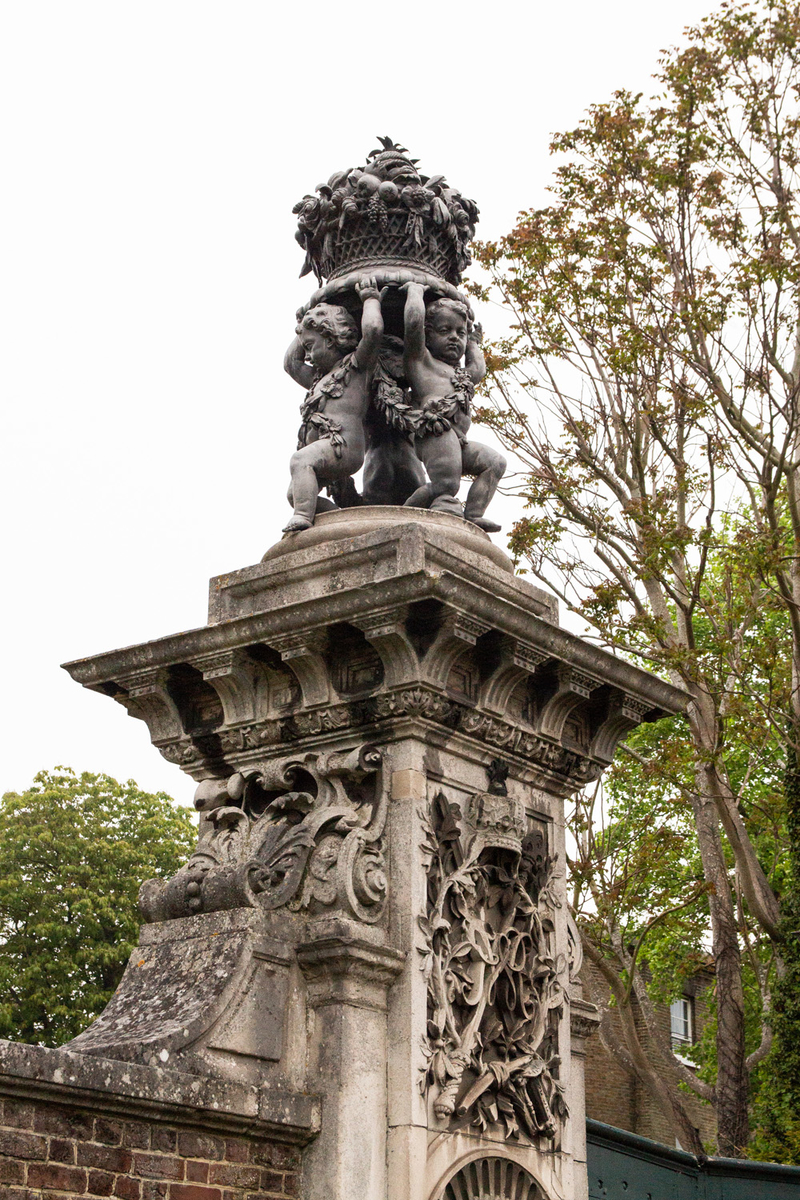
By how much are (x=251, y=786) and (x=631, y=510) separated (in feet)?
31.1

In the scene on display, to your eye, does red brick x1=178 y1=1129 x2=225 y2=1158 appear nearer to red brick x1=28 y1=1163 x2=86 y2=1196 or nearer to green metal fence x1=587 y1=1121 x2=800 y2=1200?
red brick x1=28 y1=1163 x2=86 y2=1196

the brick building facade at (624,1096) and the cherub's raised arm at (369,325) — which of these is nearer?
the cherub's raised arm at (369,325)

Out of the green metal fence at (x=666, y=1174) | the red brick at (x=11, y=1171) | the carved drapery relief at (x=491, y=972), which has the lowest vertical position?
the red brick at (x=11, y=1171)

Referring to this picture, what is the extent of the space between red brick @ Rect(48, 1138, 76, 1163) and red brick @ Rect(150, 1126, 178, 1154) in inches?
16.0

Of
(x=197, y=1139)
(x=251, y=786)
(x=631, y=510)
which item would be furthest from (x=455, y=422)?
(x=631, y=510)

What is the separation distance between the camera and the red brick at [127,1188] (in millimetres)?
5730

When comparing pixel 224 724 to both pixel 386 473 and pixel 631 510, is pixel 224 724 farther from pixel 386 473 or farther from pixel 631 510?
pixel 631 510

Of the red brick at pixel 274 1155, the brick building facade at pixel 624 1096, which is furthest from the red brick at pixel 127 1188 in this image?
the brick building facade at pixel 624 1096

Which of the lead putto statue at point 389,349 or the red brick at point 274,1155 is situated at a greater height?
the lead putto statue at point 389,349

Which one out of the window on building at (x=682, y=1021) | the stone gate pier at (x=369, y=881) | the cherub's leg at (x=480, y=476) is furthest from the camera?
the window on building at (x=682, y=1021)

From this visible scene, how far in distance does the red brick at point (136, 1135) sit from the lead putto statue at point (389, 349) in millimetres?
3228

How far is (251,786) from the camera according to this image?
736 centimetres

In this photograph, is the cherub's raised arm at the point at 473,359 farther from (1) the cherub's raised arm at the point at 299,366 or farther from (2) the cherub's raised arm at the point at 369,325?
(1) the cherub's raised arm at the point at 299,366

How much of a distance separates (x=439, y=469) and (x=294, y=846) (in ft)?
7.49
